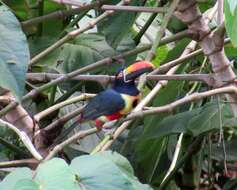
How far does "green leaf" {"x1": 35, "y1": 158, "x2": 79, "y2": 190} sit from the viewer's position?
2.07 feet

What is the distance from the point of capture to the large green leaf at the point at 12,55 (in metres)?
0.80

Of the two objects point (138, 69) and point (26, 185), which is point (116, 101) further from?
point (26, 185)

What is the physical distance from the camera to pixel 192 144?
133 cm

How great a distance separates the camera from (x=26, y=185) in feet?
2.08

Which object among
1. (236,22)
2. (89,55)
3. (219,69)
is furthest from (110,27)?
(236,22)

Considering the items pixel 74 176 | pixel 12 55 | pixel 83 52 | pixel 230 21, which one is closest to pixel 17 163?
pixel 12 55

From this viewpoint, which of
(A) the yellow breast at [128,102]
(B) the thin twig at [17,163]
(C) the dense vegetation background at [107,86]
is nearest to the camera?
(C) the dense vegetation background at [107,86]

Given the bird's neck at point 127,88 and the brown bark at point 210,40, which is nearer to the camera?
the brown bark at point 210,40

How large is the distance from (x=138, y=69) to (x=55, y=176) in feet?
1.31

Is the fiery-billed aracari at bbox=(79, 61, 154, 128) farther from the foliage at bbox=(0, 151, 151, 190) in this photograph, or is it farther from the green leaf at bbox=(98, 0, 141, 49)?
the foliage at bbox=(0, 151, 151, 190)

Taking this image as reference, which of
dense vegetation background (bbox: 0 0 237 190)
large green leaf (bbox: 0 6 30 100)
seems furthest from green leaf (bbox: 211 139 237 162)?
large green leaf (bbox: 0 6 30 100)

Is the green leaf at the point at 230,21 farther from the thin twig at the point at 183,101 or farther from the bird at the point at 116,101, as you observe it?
Answer: the bird at the point at 116,101

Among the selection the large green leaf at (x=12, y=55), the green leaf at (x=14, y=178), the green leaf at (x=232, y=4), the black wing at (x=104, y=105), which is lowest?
the black wing at (x=104, y=105)

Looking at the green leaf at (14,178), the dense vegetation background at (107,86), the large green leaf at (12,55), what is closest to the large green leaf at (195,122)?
the dense vegetation background at (107,86)
